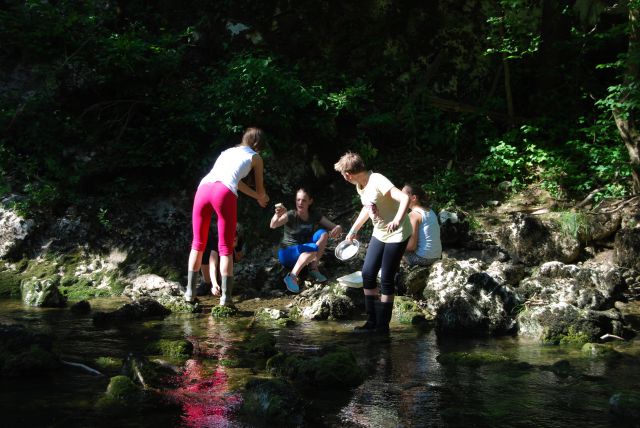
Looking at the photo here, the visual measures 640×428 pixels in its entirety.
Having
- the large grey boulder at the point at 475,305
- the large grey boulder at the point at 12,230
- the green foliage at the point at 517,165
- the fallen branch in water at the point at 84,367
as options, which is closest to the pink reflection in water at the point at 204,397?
the fallen branch in water at the point at 84,367

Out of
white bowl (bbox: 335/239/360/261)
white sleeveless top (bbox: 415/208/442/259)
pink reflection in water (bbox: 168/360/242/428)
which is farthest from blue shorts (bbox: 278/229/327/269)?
pink reflection in water (bbox: 168/360/242/428)

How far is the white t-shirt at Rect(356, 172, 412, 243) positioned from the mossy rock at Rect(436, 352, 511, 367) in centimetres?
131

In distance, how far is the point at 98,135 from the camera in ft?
39.2

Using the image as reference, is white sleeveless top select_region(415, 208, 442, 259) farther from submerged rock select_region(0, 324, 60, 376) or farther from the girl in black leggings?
submerged rock select_region(0, 324, 60, 376)

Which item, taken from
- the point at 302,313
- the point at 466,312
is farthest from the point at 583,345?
the point at 302,313

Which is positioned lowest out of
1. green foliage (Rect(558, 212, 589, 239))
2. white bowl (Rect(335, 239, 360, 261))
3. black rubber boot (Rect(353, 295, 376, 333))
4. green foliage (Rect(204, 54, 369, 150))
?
black rubber boot (Rect(353, 295, 376, 333))

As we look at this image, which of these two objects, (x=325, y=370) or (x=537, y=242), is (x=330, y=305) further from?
(x=537, y=242)

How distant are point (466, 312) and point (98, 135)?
7.32m

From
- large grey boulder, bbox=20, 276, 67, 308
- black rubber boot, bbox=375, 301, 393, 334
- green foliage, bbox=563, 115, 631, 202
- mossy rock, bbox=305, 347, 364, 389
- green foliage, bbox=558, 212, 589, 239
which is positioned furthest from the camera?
green foliage, bbox=563, 115, 631, 202

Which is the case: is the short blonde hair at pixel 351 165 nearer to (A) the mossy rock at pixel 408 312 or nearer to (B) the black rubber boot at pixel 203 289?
(A) the mossy rock at pixel 408 312

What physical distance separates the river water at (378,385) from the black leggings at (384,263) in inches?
21.9

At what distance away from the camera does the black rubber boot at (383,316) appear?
727 cm

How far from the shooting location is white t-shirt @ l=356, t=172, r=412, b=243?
688cm

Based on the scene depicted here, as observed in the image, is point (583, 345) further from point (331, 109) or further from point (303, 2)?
point (303, 2)
